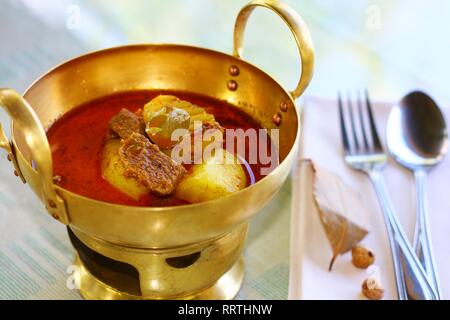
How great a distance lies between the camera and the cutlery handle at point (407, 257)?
0.89m

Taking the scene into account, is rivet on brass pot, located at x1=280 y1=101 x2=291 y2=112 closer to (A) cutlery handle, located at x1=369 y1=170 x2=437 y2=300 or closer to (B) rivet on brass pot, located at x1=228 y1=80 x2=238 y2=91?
(B) rivet on brass pot, located at x1=228 y1=80 x2=238 y2=91

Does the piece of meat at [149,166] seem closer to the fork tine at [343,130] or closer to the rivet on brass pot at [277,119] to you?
the rivet on brass pot at [277,119]

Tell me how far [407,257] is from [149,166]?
44 cm

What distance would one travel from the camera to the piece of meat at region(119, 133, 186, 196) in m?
0.77

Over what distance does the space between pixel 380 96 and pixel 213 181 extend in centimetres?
77

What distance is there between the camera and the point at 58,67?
0.93 m

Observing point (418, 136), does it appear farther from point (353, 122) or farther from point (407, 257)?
point (407, 257)

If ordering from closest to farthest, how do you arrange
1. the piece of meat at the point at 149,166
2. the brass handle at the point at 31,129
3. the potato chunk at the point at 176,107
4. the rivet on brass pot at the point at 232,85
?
the brass handle at the point at 31,129, the piece of meat at the point at 149,166, the potato chunk at the point at 176,107, the rivet on brass pot at the point at 232,85

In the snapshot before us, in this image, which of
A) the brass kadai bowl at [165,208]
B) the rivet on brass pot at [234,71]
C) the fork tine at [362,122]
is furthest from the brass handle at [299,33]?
the fork tine at [362,122]

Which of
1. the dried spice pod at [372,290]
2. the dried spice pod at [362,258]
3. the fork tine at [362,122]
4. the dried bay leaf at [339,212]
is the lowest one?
the dried spice pod at [372,290]

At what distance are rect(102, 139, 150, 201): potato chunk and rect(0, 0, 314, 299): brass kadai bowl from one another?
2.9 inches

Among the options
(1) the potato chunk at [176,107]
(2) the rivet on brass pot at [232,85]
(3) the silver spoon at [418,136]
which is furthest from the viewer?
(3) the silver spoon at [418,136]
